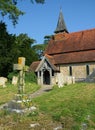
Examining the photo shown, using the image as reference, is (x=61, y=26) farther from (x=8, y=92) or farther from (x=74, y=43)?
(x=8, y=92)

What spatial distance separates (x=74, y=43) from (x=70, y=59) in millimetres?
3786

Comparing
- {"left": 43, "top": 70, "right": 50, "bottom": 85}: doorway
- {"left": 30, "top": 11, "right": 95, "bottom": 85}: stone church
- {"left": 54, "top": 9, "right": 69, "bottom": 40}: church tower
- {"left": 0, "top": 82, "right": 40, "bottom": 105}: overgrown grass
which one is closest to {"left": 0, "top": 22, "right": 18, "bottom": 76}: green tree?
{"left": 30, "top": 11, "right": 95, "bottom": 85}: stone church

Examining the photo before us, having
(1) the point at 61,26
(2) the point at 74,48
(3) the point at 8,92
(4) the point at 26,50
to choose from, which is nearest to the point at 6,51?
(2) the point at 74,48

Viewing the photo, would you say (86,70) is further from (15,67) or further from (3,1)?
(15,67)

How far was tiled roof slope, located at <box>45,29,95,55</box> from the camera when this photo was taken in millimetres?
34688

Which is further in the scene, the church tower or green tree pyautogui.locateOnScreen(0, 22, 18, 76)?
the church tower

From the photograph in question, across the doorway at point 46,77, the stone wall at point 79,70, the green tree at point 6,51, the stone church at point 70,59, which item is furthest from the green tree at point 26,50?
the stone wall at point 79,70

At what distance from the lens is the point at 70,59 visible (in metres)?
33.8

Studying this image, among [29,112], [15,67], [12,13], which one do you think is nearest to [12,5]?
[12,13]

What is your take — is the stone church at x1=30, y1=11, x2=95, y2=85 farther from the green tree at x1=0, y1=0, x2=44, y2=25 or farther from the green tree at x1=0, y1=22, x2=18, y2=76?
the green tree at x1=0, y1=0, x2=44, y2=25

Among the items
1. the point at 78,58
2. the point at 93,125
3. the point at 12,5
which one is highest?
the point at 12,5

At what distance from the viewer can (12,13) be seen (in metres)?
26.0

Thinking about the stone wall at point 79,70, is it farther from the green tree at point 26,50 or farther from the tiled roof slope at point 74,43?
the green tree at point 26,50

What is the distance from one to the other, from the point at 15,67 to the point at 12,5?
16.7m
